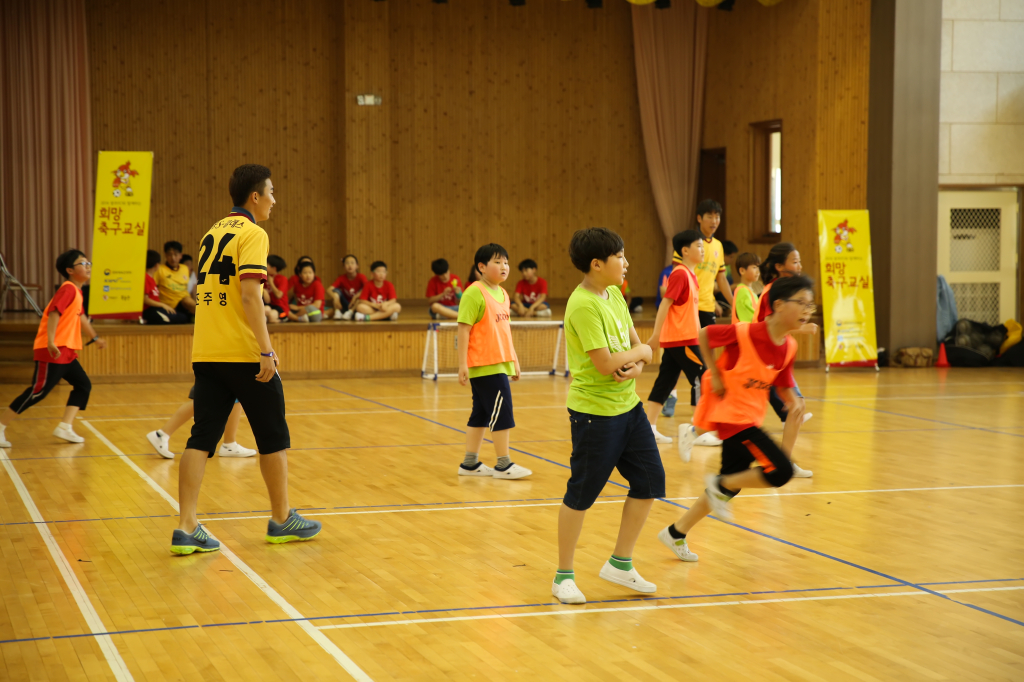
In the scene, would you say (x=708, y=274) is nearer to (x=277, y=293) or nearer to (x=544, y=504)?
(x=544, y=504)

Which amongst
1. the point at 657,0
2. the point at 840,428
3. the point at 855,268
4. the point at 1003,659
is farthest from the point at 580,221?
the point at 1003,659

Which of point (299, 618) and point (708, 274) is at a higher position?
point (708, 274)

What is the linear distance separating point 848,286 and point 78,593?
11.7m

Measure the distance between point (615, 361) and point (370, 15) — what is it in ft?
49.7

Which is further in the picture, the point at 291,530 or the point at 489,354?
the point at 489,354

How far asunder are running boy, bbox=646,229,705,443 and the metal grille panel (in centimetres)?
886

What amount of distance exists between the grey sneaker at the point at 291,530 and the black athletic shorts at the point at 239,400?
0.42m

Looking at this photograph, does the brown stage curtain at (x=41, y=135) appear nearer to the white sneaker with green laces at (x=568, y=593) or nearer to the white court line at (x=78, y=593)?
the white court line at (x=78, y=593)

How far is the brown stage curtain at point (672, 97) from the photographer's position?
18594 mm

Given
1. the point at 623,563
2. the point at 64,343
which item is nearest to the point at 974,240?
the point at 64,343

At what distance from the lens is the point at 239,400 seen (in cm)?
477

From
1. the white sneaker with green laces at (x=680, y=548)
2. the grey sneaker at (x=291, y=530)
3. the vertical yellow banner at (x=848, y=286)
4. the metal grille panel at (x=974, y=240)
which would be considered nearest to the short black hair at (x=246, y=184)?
the grey sneaker at (x=291, y=530)

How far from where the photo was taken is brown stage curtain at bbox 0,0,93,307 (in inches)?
616

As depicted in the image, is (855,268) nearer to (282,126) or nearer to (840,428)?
(840,428)
